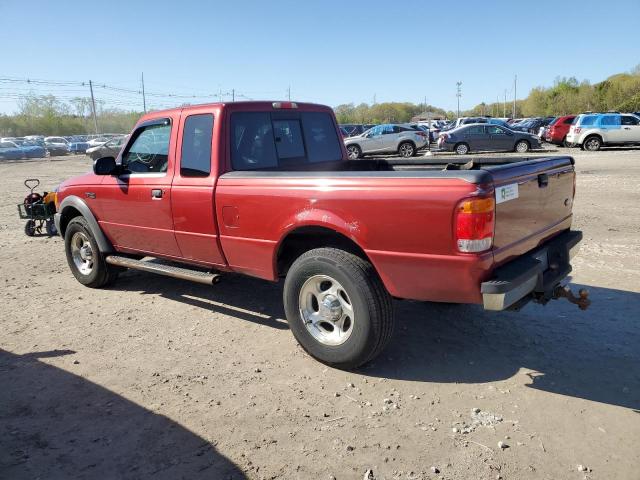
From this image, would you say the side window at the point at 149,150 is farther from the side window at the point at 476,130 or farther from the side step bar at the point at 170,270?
the side window at the point at 476,130

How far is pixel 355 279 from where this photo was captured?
11.6ft

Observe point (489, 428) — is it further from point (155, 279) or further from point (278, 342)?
point (155, 279)

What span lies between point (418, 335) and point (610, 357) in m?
1.43

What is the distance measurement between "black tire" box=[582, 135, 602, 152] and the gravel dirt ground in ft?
69.9

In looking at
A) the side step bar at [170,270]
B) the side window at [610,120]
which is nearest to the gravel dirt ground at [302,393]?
the side step bar at [170,270]

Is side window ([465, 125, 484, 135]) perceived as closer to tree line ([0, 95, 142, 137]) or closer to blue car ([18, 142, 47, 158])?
blue car ([18, 142, 47, 158])

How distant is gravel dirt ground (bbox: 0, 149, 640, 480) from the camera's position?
9.21ft

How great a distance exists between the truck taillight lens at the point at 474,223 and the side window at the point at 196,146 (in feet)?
7.44

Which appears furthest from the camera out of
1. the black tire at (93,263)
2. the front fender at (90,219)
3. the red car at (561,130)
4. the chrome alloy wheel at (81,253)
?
the red car at (561,130)

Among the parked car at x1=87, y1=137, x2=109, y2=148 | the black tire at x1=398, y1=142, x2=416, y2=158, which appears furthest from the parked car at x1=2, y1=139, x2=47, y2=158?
the black tire at x1=398, y1=142, x2=416, y2=158

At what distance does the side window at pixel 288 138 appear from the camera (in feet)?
15.8

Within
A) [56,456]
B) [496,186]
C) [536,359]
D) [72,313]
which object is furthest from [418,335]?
[72,313]

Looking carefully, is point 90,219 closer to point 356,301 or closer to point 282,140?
point 282,140

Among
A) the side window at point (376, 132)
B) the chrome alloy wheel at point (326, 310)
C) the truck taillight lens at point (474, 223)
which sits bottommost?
the chrome alloy wheel at point (326, 310)
